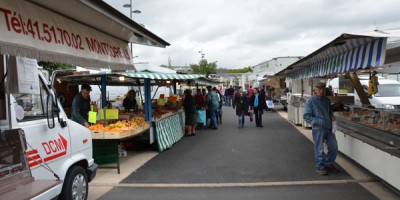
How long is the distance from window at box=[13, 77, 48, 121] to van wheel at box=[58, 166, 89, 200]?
969 millimetres

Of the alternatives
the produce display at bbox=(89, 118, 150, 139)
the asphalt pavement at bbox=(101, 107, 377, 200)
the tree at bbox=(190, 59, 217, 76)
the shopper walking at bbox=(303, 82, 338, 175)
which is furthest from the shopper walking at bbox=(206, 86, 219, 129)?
the tree at bbox=(190, 59, 217, 76)

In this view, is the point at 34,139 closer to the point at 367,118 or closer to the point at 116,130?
the point at 116,130

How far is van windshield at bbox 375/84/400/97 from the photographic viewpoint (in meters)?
14.7

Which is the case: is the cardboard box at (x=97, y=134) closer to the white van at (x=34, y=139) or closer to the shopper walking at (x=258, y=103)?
the white van at (x=34, y=139)

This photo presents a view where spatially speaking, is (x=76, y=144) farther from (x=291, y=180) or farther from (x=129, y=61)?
(x=291, y=180)

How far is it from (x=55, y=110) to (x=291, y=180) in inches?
174

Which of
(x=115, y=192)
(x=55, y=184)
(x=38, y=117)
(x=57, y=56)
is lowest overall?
(x=115, y=192)

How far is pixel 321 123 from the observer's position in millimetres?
6715

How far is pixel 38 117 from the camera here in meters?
4.22

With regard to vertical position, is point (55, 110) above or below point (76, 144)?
above

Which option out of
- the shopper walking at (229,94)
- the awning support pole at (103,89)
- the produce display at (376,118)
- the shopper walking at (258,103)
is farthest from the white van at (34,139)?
the shopper walking at (229,94)

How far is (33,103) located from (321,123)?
5.14m

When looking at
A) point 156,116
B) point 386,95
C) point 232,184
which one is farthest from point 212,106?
point 232,184

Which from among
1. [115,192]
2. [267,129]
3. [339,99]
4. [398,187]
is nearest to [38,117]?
[115,192]
